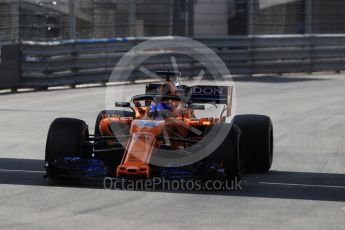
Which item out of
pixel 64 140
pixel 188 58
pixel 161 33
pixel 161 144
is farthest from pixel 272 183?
pixel 161 33

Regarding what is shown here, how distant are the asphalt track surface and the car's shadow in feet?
0.04

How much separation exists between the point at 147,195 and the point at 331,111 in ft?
33.3

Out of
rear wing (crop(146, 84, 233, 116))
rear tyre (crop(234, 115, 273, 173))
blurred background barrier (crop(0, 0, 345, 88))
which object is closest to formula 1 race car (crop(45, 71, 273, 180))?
rear tyre (crop(234, 115, 273, 173))

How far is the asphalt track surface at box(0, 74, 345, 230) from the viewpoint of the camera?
26.9 ft

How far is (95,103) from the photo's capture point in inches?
799

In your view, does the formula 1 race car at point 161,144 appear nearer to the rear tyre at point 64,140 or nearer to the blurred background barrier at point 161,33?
the rear tyre at point 64,140

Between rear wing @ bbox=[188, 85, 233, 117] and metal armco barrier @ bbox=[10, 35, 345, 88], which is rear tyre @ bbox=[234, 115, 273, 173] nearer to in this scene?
rear wing @ bbox=[188, 85, 233, 117]

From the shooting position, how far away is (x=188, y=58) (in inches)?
1039

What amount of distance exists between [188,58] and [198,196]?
1695cm

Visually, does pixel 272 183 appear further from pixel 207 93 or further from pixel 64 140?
pixel 64 140

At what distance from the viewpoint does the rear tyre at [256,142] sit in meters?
11.4

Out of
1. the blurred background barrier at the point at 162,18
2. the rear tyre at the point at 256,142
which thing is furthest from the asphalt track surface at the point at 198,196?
the blurred background barrier at the point at 162,18

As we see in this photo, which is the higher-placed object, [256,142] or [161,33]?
[161,33]

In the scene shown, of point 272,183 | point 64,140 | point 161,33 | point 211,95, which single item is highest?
point 161,33
